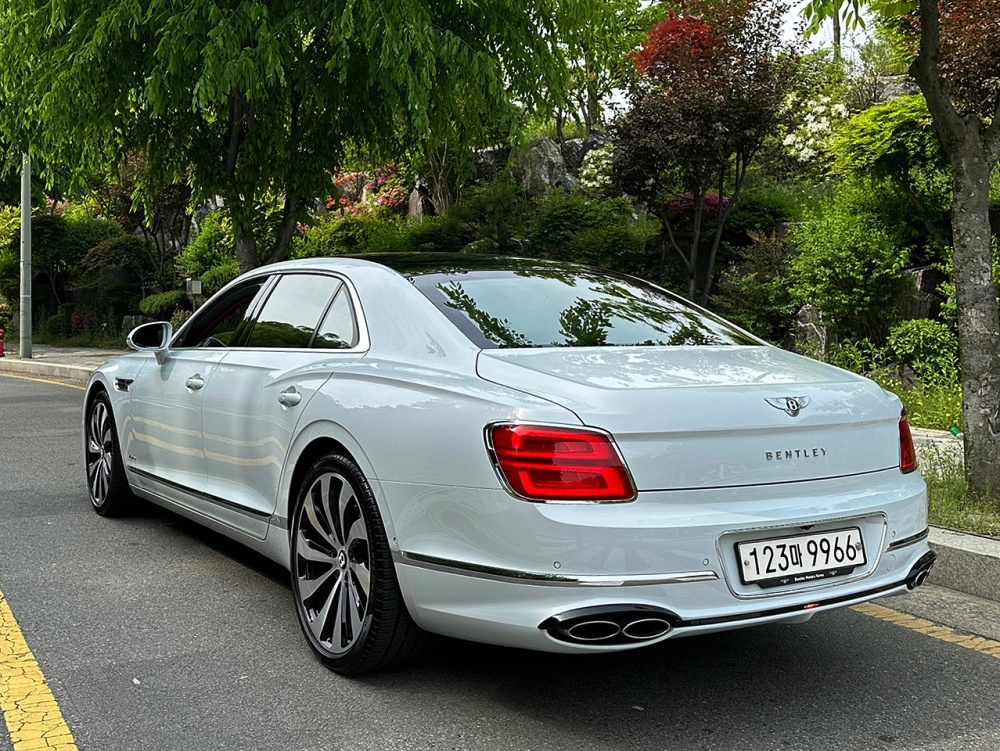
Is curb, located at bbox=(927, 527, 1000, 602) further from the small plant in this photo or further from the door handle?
the small plant

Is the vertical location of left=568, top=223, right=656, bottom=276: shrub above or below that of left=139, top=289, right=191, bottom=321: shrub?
above

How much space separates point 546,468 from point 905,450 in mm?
1414

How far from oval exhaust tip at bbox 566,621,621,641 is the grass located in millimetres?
2821

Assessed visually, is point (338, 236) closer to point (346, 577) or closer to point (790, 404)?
point (346, 577)

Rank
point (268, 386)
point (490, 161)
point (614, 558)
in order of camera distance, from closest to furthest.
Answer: point (614, 558) → point (268, 386) → point (490, 161)

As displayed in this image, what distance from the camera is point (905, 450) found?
366cm

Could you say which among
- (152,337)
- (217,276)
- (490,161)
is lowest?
(152,337)

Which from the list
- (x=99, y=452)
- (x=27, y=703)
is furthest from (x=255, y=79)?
(x=27, y=703)

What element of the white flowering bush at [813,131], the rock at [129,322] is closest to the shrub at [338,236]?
the rock at [129,322]

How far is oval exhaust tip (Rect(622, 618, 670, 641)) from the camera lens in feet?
9.77

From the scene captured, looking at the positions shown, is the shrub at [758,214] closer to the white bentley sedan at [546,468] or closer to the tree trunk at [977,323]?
the tree trunk at [977,323]

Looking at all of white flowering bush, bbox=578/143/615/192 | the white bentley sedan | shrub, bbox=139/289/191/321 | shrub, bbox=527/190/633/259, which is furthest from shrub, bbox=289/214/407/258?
the white bentley sedan

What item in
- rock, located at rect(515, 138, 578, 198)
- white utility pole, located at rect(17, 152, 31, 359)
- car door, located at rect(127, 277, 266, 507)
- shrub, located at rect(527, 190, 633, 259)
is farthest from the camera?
rock, located at rect(515, 138, 578, 198)

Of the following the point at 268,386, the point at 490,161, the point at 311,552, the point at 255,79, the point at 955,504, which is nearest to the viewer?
the point at 311,552
